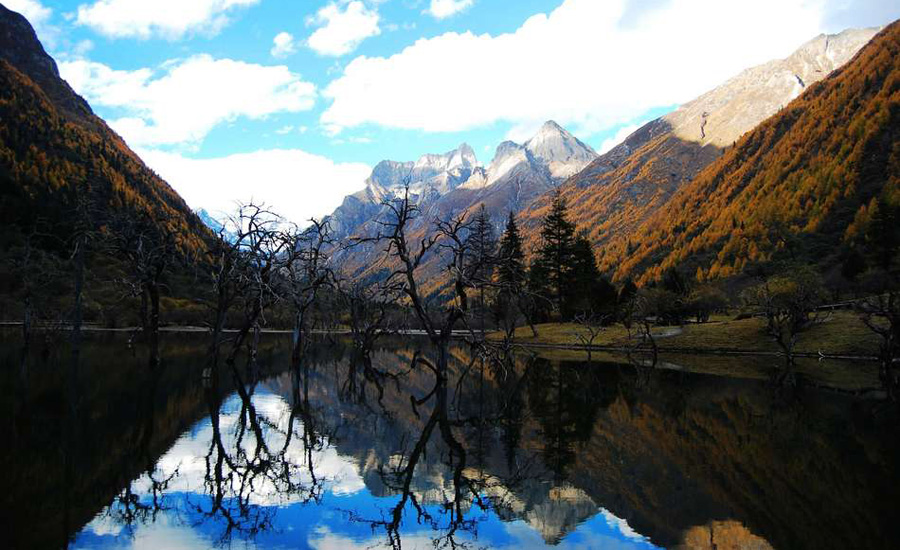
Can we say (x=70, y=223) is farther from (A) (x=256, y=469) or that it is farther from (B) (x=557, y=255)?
(B) (x=557, y=255)

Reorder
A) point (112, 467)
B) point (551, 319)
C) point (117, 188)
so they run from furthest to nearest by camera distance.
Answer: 1. point (117, 188)
2. point (551, 319)
3. point (112, 467)

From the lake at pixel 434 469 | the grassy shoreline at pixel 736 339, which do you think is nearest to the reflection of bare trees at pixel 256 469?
the lake at pixel 434 469

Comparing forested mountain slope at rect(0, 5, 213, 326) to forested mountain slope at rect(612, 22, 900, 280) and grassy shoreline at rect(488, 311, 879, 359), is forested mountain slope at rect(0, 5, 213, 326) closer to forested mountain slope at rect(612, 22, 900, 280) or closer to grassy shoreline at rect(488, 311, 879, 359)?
grassy shoreline at rect(488, 311, 879, 359)

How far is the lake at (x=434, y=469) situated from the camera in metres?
A: 9.99

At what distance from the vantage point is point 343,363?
158 ft

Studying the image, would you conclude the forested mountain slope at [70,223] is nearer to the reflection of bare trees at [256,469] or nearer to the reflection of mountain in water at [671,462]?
the reflection of bare trees at [256,469]

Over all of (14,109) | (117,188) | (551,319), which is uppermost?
(14,109)

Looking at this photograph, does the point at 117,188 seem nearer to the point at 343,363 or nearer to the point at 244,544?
the point at 343,363

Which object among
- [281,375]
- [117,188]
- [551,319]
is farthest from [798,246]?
[117,188]

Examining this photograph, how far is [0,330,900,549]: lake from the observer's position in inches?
393

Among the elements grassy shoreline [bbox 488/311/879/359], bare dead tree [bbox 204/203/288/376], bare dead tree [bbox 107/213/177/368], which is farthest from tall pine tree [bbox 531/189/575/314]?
bare dead tree [bbox 107/213/177/368]

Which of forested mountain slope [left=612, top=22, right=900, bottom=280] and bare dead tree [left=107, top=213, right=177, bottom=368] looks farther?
forested mountain slope [left=612, top=22, right=900, bottom=280]

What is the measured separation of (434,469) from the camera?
14.1m

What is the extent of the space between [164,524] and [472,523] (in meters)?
5.58
